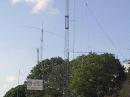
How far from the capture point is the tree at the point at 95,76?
88.5 meters

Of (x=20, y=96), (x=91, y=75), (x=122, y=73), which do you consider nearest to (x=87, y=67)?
(x=91, y=75)

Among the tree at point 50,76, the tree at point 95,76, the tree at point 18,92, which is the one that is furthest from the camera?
the tree at point 18,92

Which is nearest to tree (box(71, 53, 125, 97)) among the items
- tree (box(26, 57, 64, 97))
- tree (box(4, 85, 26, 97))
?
tree (box(26, 57, 64, 97))

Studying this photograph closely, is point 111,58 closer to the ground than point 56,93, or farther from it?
farther from it

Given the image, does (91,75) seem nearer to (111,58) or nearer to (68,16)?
(111,58)

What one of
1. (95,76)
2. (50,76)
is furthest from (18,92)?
(95,76)

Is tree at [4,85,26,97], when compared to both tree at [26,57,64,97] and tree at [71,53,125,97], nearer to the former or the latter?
tree at [26,57,64,97]

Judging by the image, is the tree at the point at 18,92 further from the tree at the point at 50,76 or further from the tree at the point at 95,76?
the tree at the point at 95,76

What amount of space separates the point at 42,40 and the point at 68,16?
979 inches

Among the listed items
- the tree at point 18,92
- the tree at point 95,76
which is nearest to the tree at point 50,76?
the tree at point 95,76

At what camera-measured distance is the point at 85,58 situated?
94.7 meters

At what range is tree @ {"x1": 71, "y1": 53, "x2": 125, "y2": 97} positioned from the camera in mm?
88500

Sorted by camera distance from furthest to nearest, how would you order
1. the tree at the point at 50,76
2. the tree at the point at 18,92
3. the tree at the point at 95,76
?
the tree at the point at 18,92, the tree at the point at 50,76, the tree at the point at 95,76

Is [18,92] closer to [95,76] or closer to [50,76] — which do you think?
[50,76]
